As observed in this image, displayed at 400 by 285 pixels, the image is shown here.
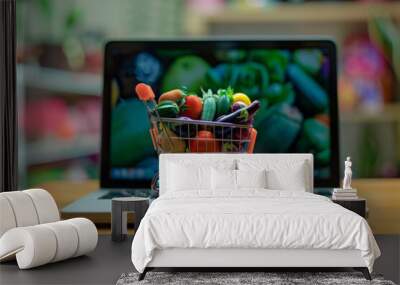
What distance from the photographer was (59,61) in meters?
8.09

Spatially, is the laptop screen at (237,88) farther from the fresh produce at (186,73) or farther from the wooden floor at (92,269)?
the wooden floor at (92,269)

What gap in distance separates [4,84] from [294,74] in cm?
287

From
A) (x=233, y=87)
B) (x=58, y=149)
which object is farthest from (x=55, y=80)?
(x=233, y=87)

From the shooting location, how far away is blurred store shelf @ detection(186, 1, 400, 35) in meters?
7.89

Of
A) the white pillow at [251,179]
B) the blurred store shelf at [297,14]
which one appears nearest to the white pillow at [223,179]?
the white pillow at [251,179]

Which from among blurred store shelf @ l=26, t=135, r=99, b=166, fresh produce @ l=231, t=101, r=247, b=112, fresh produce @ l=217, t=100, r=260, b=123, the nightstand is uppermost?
fresh produce @ l=231, t=101, r=247, b=112

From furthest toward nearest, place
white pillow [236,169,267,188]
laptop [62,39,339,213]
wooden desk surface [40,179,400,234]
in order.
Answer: laptop [62,39,339,213] → wooden desk surface [40,179,400,234] → white pillow [236,169,267,188]

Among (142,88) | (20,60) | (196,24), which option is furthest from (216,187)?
(20,60)

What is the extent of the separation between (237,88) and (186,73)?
0.55 metres

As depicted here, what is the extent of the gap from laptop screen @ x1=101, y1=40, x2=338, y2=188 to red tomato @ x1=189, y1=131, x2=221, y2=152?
5.48ft

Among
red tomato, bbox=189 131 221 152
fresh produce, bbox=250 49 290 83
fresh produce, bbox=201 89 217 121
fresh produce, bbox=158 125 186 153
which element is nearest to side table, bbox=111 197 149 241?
fresh produce, bbox=158 125 186 153

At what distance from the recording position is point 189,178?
18.4ft

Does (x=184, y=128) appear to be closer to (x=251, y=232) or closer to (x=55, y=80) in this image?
(x=251, y=232)

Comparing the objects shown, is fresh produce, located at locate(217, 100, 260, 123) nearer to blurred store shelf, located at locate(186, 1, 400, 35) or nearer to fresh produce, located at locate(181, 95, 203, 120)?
fresh produce, located at locate(181, 95, 203, 120)
